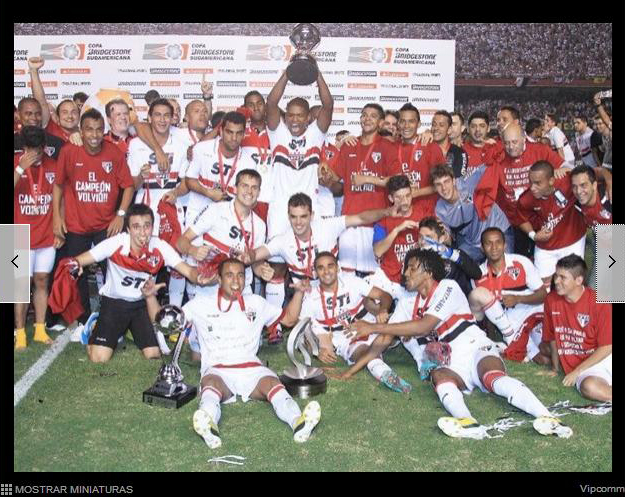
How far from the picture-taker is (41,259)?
19.0ft

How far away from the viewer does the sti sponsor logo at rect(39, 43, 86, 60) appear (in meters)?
10.3

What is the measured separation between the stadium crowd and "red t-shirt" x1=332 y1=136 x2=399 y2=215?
0.04 feet

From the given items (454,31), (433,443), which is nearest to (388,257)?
(433,443)

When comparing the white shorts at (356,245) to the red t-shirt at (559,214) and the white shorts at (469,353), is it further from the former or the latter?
the white shorts at (469,353)

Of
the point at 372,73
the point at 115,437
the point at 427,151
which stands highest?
the point at 372,73

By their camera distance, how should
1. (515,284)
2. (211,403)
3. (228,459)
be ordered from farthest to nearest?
(515,284) < (211,403) < (228,459)

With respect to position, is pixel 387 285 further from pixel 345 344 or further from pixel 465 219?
pixel 465 219

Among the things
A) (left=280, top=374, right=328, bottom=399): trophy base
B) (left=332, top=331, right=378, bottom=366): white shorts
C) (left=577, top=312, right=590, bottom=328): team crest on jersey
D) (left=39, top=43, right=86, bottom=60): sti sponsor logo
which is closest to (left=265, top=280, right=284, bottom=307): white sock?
(left=332, top=331, right=378, bottom=366): white shorts

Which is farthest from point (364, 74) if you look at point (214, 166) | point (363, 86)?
point (214, 166)

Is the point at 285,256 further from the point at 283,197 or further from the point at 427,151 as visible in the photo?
the point at 427,151

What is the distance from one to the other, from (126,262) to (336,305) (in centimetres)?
160

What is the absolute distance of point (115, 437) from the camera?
404cm

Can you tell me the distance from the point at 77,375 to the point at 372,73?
696cm

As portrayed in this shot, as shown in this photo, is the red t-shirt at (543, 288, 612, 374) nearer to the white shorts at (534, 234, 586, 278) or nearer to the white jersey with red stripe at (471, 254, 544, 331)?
the white jersey with red stripe at (471, 254, 544, 331)
